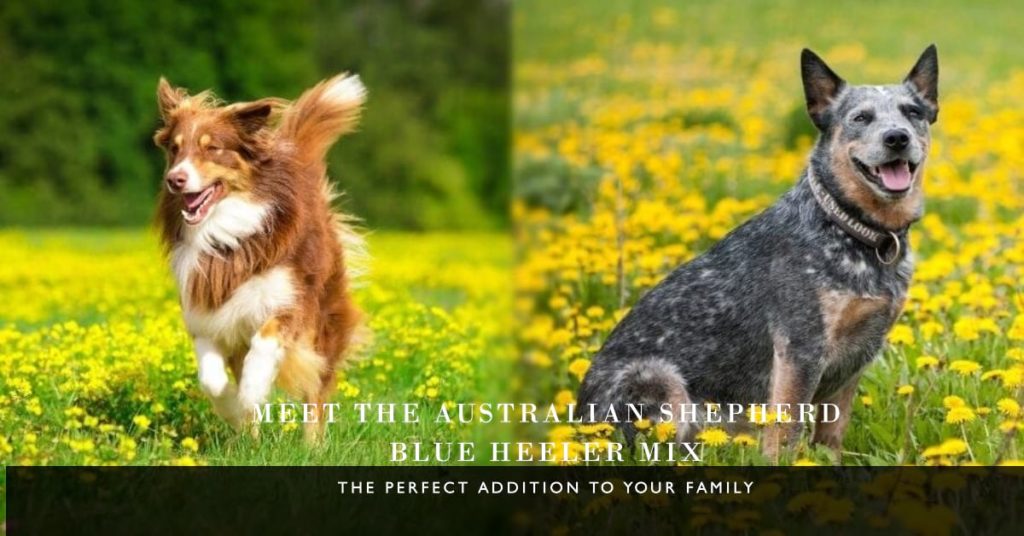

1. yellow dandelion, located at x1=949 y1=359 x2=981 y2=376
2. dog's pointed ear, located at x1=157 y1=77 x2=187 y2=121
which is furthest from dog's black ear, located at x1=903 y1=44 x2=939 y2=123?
dog's pointed ear, located at x1=157 y1=77 x2=187 y2=121

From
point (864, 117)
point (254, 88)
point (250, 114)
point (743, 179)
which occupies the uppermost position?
point (254, 88)

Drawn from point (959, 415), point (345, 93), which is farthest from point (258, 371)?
point (959, 415)

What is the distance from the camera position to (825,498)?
12.8 ft

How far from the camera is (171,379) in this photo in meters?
4.98

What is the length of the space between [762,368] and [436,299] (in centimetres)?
285

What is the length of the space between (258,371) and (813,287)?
183 centimetres

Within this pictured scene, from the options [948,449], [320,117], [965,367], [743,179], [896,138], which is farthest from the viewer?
[743,179]

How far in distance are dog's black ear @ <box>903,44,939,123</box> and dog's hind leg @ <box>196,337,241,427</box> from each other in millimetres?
2453

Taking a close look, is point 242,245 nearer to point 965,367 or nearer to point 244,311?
point 244,311

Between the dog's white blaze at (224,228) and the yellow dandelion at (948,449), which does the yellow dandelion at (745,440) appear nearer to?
the yellow dandelion at (948,449)

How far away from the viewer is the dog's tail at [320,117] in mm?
4895

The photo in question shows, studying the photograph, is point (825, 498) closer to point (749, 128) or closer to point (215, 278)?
point (215, 278)

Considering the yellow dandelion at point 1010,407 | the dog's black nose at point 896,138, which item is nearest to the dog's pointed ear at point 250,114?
the dog's black nose at point 896,138

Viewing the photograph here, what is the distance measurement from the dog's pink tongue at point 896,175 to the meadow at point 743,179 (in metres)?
0.76
